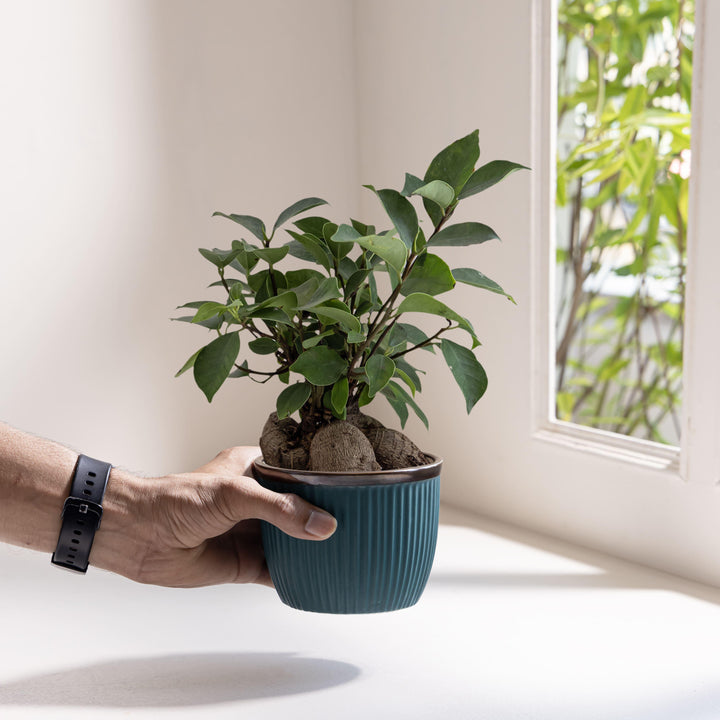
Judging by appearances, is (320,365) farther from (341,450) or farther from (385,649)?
(385,649)

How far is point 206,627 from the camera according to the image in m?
1.12

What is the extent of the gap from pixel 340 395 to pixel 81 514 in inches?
11.4

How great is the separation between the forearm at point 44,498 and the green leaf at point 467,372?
1.11 feet

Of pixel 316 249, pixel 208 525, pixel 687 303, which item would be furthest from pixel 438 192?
pixel 687 303

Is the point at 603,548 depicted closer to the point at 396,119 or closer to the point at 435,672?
the point at 435,672

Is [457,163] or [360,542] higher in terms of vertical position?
[457,163]

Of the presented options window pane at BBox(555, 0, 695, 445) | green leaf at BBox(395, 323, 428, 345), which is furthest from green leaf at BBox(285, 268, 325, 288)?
window pane at BBox(555, 0, 695, 445)

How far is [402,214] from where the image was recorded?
80cm

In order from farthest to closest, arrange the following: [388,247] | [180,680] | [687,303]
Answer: [687,303]
[180,680]
[388,247]

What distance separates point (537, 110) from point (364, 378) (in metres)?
0.78

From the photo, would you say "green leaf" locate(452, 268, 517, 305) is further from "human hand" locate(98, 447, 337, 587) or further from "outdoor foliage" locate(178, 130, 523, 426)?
"human hand" locate(98, 447, 337, 587)

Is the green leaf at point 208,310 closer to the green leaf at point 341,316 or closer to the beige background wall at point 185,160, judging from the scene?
the green leaf at point 341,316

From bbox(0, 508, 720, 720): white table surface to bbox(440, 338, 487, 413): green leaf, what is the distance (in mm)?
318

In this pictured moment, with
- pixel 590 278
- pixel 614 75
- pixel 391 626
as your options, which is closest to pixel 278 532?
pixel 391 626
